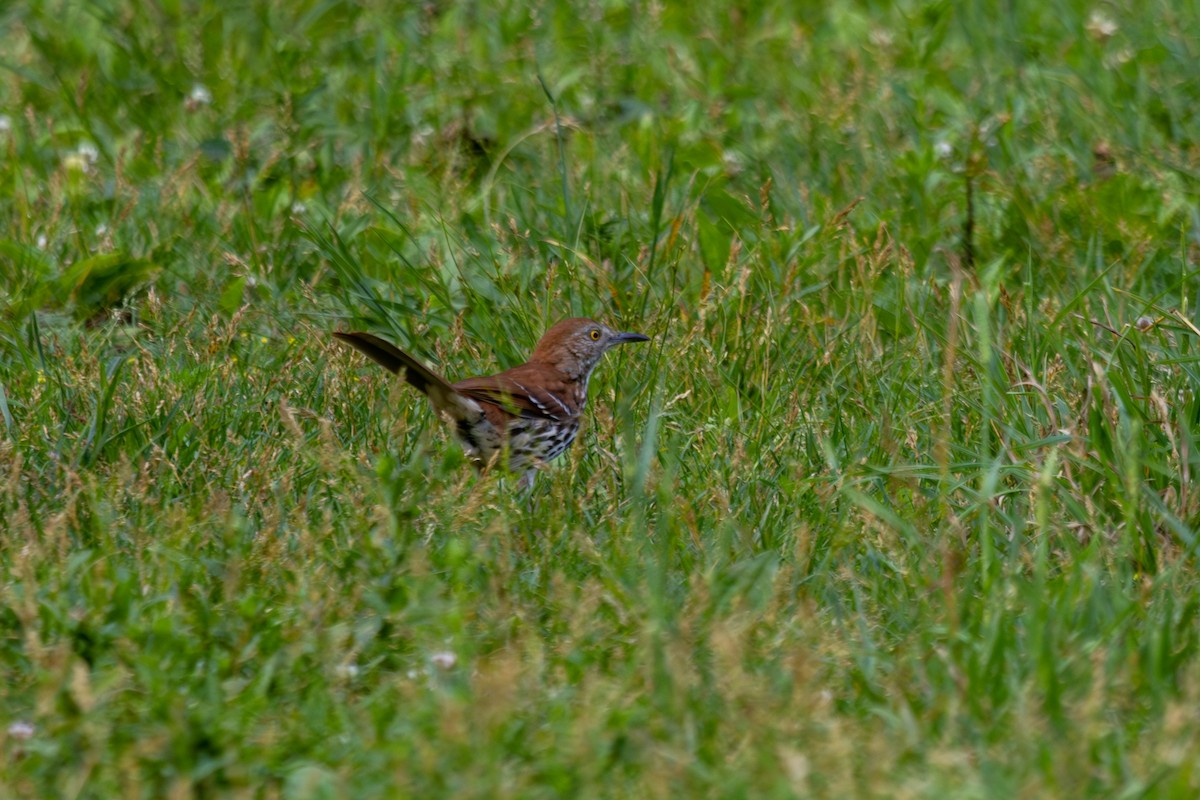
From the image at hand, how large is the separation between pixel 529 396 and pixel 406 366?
1.86ft

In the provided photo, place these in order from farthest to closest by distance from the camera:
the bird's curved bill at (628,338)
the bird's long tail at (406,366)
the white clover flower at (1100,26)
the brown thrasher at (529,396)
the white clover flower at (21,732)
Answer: the white clover flower at (1100,26) → the bird's curved bill at (628,338) → the brown thrasher at (529,396) → the bird's long tail at (406,366) → the white clover flower at (21,732)

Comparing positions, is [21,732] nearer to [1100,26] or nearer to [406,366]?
[406,366]

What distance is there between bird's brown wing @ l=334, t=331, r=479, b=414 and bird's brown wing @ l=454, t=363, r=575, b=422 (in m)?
0.06

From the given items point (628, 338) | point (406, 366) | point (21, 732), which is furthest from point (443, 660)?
point (628, 338)

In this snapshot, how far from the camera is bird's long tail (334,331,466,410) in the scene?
474cm

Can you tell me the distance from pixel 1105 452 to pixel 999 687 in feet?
4.19

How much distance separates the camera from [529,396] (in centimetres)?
545

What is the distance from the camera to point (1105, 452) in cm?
443

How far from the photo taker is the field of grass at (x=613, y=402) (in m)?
3.19

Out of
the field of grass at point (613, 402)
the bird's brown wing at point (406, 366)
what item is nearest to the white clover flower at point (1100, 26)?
the field of grass at point (613, 402)

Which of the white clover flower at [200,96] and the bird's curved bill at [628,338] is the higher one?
the white clover flower at [200,96]

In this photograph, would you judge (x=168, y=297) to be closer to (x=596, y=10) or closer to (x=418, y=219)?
(x=418, y=219)

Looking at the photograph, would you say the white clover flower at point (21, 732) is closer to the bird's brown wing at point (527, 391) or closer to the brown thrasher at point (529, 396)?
the brown thrasher at point (529, 396)

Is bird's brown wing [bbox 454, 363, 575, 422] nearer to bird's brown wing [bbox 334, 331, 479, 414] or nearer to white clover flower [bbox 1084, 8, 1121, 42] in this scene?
bird's brown wing [bbox 334, 331, 479, 414]
